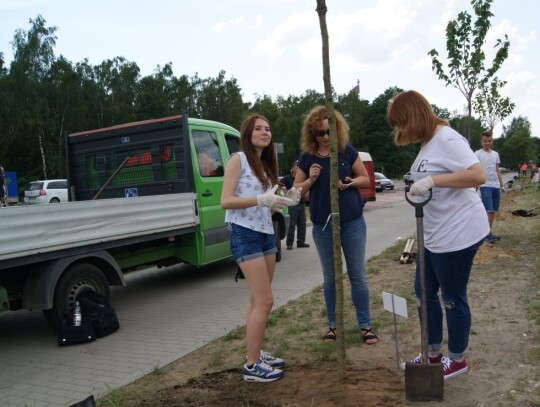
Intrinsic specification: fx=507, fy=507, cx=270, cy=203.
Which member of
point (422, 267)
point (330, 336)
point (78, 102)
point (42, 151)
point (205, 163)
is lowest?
point (330, 336)

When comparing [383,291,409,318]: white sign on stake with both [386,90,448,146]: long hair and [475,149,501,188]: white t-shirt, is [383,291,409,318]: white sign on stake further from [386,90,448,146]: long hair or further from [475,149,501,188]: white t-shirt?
[475,149,501,188]: white t-shirt

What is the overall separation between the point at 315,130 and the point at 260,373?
186cm

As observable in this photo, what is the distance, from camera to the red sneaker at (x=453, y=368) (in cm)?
330

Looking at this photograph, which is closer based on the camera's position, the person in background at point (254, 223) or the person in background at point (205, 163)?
the person in background at point (254, 223)

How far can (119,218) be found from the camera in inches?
219

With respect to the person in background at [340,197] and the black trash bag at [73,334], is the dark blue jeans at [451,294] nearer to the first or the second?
the person in background at [340,197]

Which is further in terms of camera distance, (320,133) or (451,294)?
(320,133)

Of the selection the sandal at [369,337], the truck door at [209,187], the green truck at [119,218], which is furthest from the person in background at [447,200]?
the truck door at [209,187]

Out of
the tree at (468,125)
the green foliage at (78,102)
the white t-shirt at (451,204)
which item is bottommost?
the white t-shirt at (451,204)

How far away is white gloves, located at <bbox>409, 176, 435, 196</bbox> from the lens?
292cm

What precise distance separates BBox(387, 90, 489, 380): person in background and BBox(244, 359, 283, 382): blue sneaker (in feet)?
3.89

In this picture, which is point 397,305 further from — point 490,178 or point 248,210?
point 490,178

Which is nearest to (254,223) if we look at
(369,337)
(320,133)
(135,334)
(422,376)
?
(320,133)

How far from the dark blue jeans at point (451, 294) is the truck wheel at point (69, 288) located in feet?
11.0
